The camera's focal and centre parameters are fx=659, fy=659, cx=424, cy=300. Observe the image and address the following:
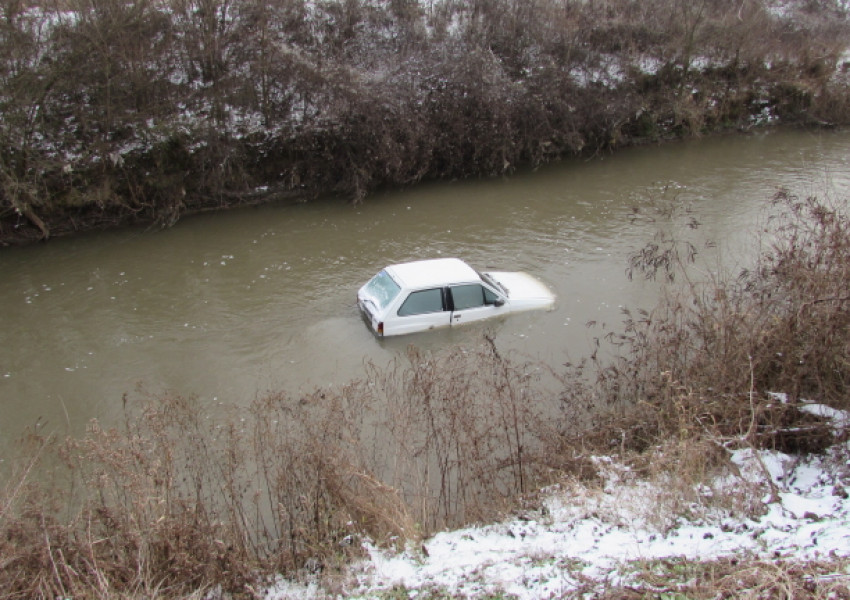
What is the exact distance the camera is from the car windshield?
11742mm

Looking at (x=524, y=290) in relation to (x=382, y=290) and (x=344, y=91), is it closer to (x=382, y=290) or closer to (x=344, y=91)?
(x=382, y=290)

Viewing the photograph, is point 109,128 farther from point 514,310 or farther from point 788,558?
point 788,558

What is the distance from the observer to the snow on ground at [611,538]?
598 centimetres

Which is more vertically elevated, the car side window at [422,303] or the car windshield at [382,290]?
the car windshield at [382,290]

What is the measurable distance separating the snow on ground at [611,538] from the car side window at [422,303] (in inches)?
190

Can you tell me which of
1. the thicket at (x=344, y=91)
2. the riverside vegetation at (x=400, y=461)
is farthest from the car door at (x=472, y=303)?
the thicket at (x=344, y=91)

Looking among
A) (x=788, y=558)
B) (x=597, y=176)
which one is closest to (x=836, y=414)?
(x=788, y=558)

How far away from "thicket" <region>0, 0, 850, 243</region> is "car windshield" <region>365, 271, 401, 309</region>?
7.57 meters

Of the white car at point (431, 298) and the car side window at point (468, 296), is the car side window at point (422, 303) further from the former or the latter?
the car side window at point (468, 296)

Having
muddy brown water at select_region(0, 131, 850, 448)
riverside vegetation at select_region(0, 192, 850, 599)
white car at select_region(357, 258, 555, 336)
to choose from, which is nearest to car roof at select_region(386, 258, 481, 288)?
white car at select_region(357, 258, 555, 336)

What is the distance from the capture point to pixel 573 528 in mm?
6945

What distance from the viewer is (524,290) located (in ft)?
42.9

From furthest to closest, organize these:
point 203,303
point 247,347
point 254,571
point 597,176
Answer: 1. point 597,176
2. point 203,303
3. point 247,347
4. point 254,571

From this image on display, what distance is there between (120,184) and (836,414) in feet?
56.3
